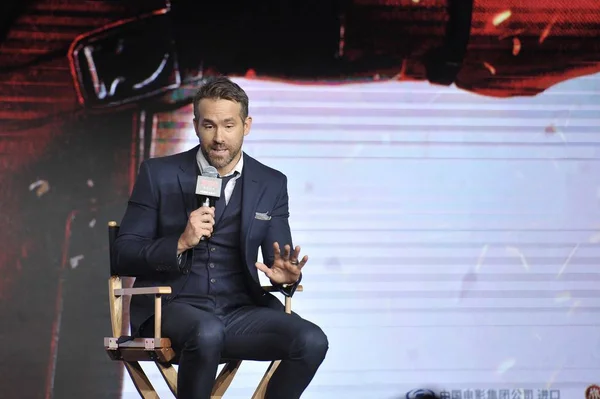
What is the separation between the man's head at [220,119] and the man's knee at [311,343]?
0.66 metres

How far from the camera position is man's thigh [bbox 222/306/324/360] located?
3.03m

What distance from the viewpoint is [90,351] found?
4695mm

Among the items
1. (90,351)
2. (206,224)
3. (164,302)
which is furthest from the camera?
(90,351)

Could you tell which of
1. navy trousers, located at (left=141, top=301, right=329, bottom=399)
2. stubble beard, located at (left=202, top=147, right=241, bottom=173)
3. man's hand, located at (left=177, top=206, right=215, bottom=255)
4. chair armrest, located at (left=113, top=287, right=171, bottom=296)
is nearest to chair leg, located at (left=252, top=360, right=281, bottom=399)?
navy trousers, located at (left=141, top=301, right=329, bottom=399)

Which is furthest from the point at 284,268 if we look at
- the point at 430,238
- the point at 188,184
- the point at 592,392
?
the point at 592,392

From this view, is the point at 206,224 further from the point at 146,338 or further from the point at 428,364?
the point at 428,364

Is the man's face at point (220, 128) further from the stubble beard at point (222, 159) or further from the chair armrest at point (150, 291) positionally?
A: the chair armrest at point (150, 291)

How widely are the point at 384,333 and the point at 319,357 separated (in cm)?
180

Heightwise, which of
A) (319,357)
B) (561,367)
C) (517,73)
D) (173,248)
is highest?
(517,73)

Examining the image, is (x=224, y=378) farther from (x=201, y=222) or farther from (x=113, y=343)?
(x=201, y=222)

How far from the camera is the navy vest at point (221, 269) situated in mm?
3271

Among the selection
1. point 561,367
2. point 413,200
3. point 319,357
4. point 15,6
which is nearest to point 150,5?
point 15,6

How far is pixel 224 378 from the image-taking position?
340 centimetres

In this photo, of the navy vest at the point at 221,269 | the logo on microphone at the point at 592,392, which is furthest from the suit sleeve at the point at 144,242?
the logo on microphone at the point at 592,392
